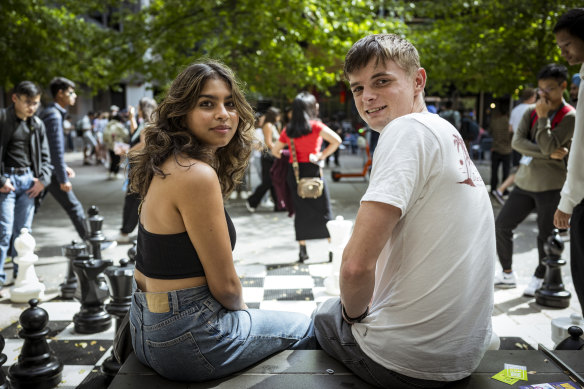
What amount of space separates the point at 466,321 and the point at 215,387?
36.9 inches

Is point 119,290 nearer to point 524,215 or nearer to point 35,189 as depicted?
point 35,189

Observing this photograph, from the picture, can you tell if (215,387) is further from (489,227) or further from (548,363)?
(548,363)

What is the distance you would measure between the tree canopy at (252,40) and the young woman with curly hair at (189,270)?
7568 mm

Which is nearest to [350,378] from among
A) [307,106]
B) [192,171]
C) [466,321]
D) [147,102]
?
[466,321]

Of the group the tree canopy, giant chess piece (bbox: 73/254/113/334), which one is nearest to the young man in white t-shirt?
giant chess piece (bbox: 73/254/113/334)

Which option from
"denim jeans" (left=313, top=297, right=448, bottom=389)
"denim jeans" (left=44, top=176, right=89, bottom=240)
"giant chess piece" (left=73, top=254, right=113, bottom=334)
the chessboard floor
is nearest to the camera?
"denim jeans" (left=313, top=297, right=448, bottom=389)

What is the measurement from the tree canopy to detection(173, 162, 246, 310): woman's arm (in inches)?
305

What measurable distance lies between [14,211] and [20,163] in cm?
48

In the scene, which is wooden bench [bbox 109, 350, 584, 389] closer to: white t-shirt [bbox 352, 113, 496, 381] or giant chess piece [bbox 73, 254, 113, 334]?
white t-shirt [bbox 352, 113, 496, 381]

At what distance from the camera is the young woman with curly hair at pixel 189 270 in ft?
6.48

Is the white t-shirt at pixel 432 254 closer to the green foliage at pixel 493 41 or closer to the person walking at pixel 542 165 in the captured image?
Result: the person walking at pixel 542 165

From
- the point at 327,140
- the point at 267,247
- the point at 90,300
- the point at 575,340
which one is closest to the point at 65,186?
the point at 90,300

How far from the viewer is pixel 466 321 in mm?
1780

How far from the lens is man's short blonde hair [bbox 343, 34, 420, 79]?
1.93 metres
